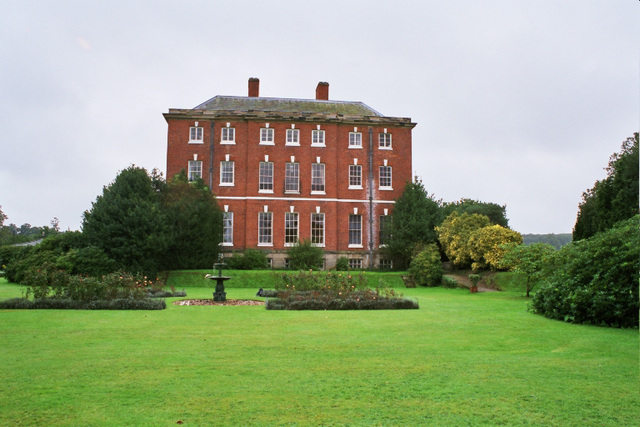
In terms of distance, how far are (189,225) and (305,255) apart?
24.6 feet

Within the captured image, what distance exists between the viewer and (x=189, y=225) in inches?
1203

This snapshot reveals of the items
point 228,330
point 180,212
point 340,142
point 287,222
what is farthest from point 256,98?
point 228,330

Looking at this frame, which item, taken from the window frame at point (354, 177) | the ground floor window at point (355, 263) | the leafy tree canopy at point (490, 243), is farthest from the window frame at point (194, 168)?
the leafy tree canopy at point (490, 243)

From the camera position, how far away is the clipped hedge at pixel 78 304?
48.7ft

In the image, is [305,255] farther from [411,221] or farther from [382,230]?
[411,221]

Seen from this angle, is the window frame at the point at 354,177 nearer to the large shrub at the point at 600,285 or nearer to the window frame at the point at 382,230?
the window frame at the point at 382,230

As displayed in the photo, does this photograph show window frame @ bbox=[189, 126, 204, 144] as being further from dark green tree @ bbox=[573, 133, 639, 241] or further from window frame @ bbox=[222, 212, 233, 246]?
dark green tree @ bbox=[573, 133, 639, 241]

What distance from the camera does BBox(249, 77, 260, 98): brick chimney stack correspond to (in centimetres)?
3975

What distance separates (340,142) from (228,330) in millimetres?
27451

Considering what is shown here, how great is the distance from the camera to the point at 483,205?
70.6 m

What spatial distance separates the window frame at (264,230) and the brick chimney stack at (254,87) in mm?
9817

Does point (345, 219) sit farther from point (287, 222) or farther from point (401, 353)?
point (401, 353)

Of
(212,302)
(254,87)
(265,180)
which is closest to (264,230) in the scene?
(265,180)

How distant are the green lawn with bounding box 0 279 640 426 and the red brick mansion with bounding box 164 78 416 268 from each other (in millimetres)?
23865
